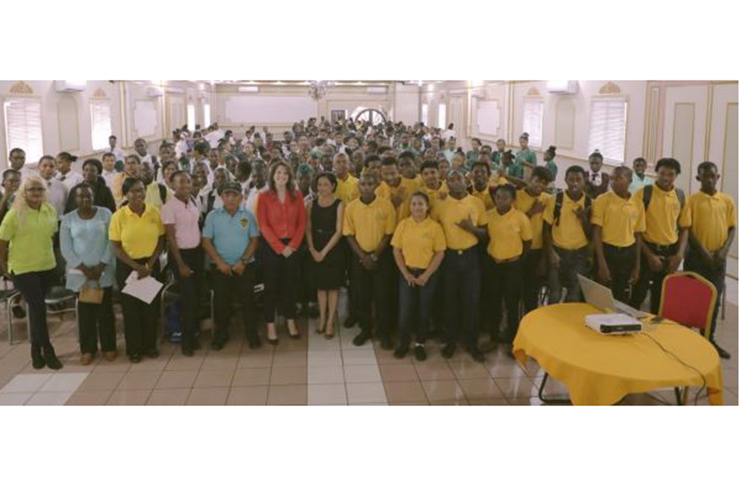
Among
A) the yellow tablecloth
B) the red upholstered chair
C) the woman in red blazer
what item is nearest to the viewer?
the yellow tablecloth

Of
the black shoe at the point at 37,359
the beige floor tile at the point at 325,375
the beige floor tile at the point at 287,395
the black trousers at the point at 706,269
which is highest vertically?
the black trousers at the point at 706,269

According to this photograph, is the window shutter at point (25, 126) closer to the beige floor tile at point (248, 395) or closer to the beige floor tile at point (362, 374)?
the beige floor tile at point (248, 395)

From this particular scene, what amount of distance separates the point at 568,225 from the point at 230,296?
3115 mm

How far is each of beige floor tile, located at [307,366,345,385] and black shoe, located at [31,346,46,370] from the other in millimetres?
2313

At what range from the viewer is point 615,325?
168 inches

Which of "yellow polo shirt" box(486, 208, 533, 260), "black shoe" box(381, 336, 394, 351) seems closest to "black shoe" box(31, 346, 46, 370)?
"black shoe" box(381, 336, 394, 351)

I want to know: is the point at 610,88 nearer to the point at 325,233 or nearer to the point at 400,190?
the point at 400,190

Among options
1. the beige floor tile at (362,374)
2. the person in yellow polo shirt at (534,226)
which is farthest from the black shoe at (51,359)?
the person in yellow polo shirt at (534,226)

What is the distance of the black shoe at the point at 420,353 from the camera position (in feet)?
19.3

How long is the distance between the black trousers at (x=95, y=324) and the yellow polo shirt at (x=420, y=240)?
2.57 meters

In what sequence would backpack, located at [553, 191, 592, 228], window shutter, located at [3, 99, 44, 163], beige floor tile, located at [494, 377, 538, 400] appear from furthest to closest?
window shutter, located at [3, 99, 44, 163]
backpack, located at [553, 191, 592, 228]
beige floor tile, located at [494, 377, 538, 400]

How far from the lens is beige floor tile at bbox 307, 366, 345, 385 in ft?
17.9

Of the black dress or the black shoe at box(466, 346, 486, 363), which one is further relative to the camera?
the black dress

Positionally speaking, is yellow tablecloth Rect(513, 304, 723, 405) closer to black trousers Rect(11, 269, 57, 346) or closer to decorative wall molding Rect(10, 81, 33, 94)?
black trousers Rect(11, 269, 57, 346)
